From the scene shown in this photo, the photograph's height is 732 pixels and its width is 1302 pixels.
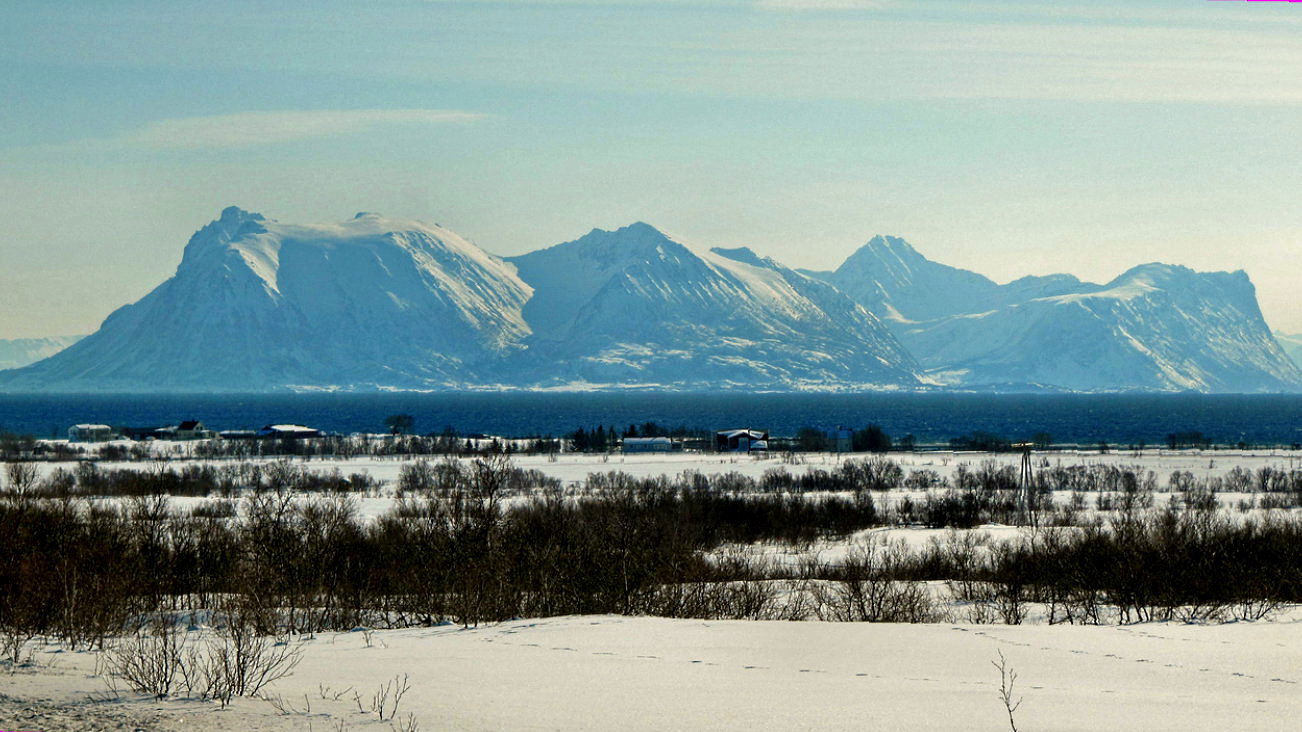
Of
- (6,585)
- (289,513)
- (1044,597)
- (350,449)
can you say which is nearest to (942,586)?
(1044,597)

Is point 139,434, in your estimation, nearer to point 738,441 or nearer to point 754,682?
point 738,441

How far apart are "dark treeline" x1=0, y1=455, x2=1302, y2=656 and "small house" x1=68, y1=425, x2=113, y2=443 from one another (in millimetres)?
114840

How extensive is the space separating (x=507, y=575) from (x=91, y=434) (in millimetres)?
133295

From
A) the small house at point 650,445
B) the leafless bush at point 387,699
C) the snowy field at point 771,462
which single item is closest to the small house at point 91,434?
the snowy field at point 771,462

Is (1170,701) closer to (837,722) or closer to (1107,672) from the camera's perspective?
(1107,672)

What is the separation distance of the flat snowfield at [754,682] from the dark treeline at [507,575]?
404 cm

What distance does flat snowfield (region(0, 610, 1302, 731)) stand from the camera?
12.0 metres

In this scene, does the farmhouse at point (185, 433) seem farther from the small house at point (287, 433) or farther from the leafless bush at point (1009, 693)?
the leafless bush at point (1009, 693)

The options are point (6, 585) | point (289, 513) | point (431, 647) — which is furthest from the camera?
point (289, 513)

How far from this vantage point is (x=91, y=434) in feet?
467

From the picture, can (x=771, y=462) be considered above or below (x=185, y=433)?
below

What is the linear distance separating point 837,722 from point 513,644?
7.06 meters

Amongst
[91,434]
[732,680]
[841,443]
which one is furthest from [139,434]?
Result: [732,680]

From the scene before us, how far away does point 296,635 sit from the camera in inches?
806
